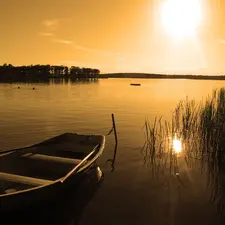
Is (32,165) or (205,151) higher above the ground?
(32,165)

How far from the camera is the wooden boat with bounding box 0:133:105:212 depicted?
7.27 metres

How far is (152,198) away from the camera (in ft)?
32.8

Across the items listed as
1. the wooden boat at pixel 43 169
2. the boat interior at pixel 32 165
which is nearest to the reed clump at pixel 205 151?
the wooden boat at pixel 43 169

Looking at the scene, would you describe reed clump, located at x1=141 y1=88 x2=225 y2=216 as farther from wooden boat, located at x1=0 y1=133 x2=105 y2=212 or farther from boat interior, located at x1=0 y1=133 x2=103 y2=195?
boat interior, located at x1=0 y1=133 x2=103 y2=195

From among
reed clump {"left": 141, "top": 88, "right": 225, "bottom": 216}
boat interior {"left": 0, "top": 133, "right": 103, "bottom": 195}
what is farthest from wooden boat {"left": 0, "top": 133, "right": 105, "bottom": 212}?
reed clump {"left": 141, "top": 88, "right": 225, "bottom": 216}

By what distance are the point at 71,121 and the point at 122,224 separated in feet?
61.9

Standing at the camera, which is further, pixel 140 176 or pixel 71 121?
pixel 71 121

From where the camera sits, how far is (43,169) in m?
10.3

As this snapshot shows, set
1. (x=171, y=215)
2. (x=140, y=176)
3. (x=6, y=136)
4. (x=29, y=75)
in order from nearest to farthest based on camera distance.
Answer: (x=171, y=215)
(x=140, y=176)
(x=6, y=136)
(x=29, y=75)

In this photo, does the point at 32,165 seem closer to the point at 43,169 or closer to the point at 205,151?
the point at 43,169

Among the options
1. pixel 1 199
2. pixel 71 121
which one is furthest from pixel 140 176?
pixel 71 121

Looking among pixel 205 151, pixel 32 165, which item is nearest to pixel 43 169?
pixel 32 165

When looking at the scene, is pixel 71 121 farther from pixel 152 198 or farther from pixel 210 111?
pixel 152 198

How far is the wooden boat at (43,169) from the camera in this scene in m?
7.27
